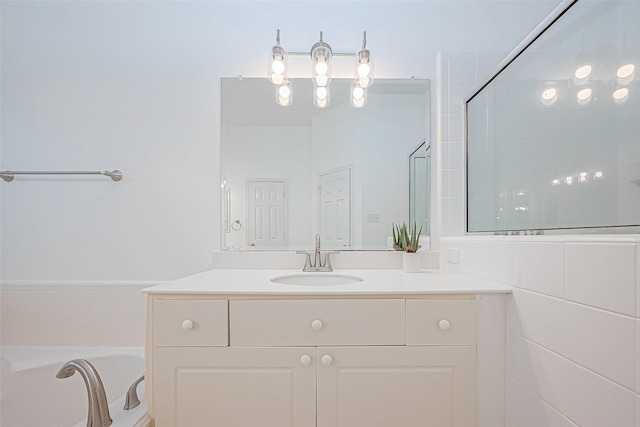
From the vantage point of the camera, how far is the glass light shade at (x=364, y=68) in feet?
4.84

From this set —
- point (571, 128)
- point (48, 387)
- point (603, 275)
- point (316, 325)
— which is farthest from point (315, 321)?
point (48, 387)

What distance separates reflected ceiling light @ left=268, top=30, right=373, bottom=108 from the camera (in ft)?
4.81

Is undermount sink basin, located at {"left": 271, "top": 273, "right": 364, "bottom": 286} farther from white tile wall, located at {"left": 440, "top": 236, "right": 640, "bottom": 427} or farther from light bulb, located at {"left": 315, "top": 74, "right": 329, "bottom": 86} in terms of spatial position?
light bulb, located at {"left": 315, "top": 74, "right": 329, "bottom": 86}

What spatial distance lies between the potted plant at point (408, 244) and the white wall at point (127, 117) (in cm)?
82

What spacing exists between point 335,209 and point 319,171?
21cm

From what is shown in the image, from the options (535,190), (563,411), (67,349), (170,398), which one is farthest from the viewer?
(67,349)

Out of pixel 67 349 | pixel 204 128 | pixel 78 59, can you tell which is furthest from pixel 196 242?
pixel 78 59

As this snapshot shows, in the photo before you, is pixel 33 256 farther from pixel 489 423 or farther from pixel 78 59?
pixel 489 423

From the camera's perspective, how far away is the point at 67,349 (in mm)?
1525

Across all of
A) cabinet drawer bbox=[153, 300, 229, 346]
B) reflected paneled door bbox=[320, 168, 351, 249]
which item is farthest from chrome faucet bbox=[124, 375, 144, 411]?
reflected paneled door bbox=[320, 168, 351, 249]

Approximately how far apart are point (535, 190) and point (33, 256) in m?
2.39

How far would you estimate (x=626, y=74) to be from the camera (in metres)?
0.84

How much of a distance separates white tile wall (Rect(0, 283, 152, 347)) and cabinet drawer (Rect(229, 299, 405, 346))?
2.98ft

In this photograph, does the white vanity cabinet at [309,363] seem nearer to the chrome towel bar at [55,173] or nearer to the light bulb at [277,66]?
the chrome towel bar at [55,173]
